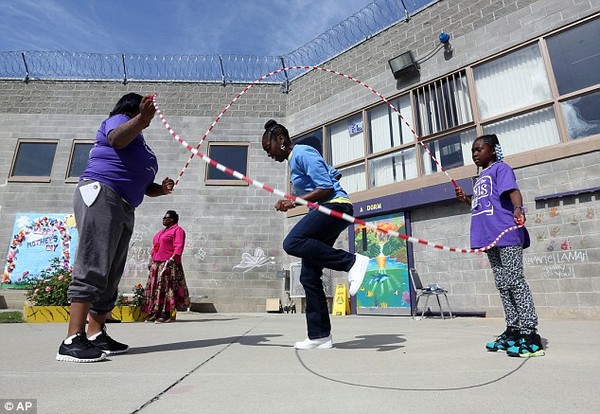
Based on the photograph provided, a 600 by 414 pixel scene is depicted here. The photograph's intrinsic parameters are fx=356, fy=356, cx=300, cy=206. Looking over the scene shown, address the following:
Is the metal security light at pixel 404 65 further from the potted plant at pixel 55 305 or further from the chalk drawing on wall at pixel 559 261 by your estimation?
the potted plant at pixel 55 305

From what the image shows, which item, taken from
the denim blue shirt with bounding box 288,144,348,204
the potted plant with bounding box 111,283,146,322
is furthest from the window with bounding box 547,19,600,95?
the potted plant with bounding box 111,283,146,322

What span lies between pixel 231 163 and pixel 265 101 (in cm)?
233

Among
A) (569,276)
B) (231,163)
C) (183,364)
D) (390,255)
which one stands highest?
(231,163)

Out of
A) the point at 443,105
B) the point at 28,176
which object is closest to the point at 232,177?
the point at 443,105

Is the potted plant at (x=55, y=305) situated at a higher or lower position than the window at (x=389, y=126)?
lower

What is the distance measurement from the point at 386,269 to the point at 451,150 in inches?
118

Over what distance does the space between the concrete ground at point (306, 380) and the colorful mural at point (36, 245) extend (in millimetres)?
8757

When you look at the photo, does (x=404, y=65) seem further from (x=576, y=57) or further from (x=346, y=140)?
(x=576, y=57)

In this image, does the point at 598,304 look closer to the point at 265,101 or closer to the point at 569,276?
the point at 569,276

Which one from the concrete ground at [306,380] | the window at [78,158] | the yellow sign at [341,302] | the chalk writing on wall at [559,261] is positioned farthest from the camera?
the window at [78,158]

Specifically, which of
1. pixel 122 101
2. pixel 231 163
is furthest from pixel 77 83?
pixel 122 101

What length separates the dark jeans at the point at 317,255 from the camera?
2.65m

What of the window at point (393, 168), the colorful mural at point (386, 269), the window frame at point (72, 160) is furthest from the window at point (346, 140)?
the window frame at point (72, 160)

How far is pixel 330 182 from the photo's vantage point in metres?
2.74
